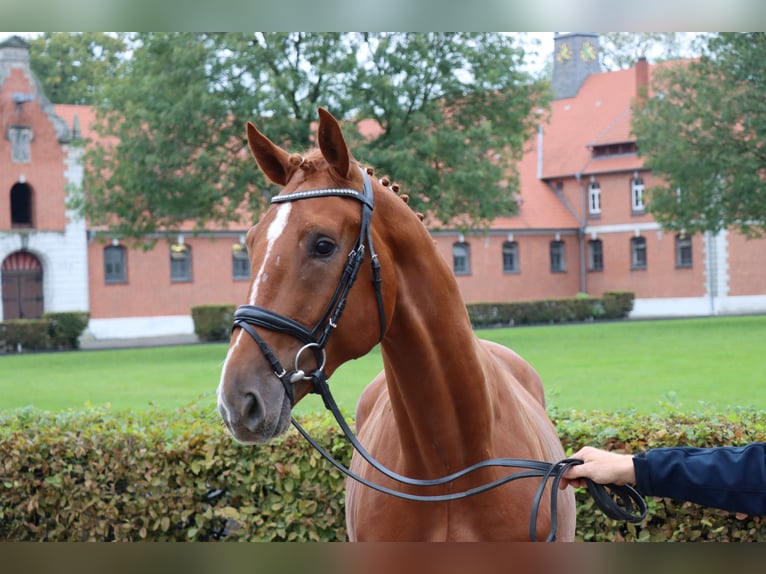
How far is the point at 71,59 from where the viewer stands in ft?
139

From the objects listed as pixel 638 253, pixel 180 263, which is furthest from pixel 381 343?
pixel 638 253

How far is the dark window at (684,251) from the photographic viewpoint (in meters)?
40.1

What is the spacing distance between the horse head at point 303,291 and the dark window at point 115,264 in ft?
109

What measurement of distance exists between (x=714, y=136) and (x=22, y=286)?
970 inches

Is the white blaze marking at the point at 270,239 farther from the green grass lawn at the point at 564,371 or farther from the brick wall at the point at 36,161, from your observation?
the brick wall at the point at 36,161

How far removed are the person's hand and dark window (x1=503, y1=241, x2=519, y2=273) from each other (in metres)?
39.0

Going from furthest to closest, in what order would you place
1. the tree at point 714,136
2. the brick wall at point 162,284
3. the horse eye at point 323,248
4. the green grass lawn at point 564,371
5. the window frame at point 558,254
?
the window frame at point 558,254 < the brick wall at point 162,284 < the tree at point 714,136 < the green grass lawn at point 564,371 < the horse eye at point 323,248

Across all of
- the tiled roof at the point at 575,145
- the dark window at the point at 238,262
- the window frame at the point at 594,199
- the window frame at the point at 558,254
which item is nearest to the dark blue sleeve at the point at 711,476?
the dark window at the point at 238,262

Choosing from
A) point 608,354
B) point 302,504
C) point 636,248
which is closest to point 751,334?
point 608,354

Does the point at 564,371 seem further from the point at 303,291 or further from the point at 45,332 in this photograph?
the point at 45,332

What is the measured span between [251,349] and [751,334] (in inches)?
1061

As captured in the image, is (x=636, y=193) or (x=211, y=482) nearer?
(x=211, y=482)

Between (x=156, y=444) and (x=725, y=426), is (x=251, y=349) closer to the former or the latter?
(x=156, y=444)
